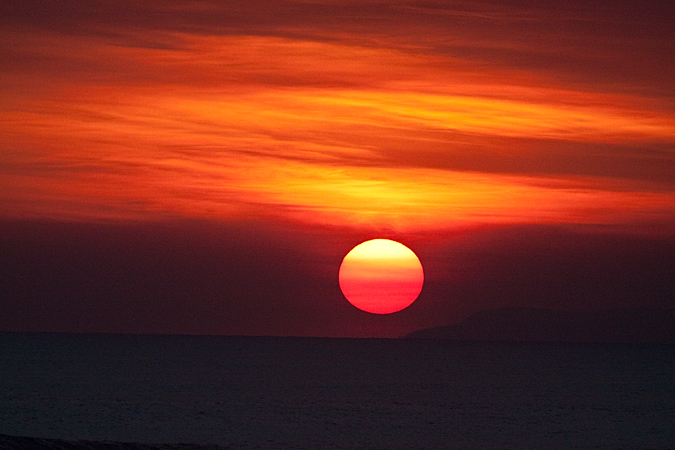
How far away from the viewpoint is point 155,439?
2002 inches

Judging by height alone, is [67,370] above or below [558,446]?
above

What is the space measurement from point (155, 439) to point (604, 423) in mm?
34478

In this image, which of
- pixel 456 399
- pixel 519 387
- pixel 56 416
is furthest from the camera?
pixel 519 387

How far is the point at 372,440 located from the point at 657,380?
301ft

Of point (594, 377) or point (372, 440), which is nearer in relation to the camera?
point (372, 440)

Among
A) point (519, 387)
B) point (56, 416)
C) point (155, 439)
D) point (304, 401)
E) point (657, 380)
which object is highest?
point (657, 380)

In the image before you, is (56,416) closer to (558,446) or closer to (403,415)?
(403,415)

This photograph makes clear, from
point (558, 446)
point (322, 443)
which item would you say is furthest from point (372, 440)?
point (558, 446)

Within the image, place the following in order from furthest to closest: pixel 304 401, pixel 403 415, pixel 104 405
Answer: pixel 304 401, pixel 104 405, pixel 403 415

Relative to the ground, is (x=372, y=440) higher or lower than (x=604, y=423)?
lower

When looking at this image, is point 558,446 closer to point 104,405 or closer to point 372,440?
point 372,440

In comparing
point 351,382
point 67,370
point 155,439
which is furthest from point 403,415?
point 67,370

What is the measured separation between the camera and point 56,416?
62656 mm

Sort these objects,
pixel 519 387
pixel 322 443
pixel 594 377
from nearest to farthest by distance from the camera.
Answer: pixel 322 443, pixel 519 387, pixel 594 377
